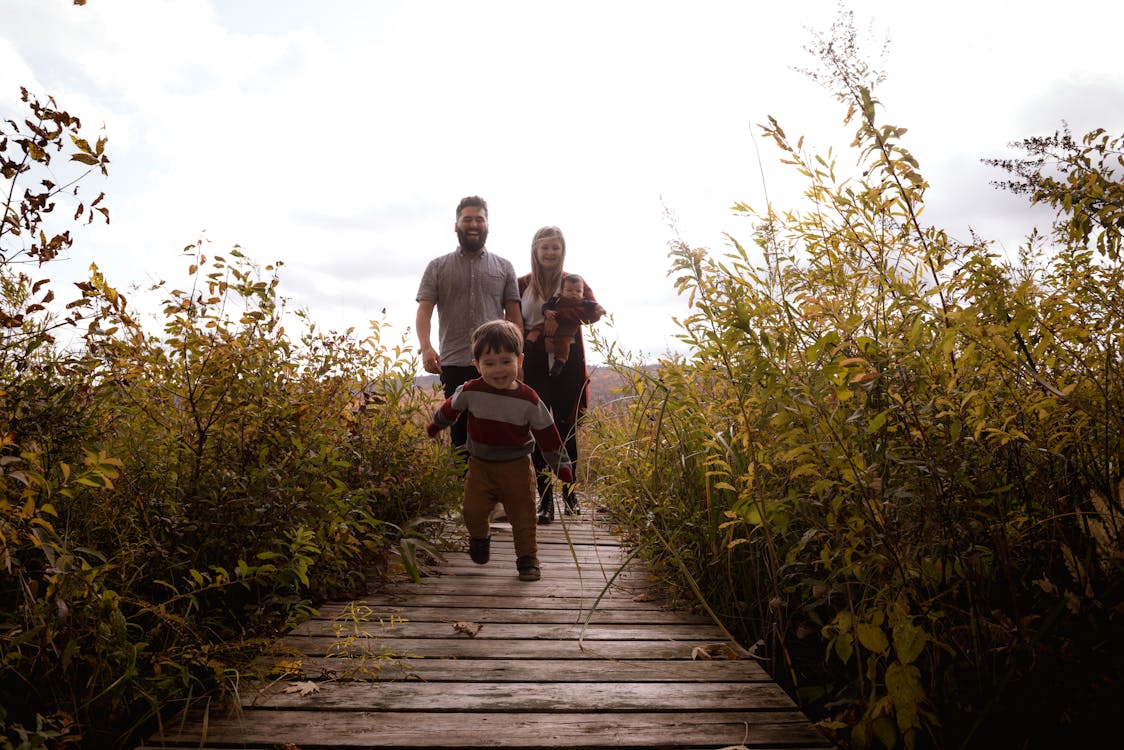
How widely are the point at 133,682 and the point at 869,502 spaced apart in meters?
1.96

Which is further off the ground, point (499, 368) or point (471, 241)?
point (471, 241)

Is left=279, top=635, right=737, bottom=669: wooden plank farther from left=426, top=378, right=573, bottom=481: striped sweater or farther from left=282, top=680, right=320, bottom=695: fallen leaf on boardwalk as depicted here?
left=426, top=378, right=573, bottom=481: striped sweater

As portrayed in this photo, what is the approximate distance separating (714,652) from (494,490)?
6.15ft

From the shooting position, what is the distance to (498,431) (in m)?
4.13

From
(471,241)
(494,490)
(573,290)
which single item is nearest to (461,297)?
(471,241)

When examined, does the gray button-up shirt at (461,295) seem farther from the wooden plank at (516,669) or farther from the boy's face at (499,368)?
the wooden plank at (516,669)

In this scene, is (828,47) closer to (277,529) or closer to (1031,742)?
(1031,742)

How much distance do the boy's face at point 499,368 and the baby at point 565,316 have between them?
136 cm

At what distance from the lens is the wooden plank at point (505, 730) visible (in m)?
1.86

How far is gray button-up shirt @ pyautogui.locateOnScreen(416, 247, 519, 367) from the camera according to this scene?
5184 millimetres

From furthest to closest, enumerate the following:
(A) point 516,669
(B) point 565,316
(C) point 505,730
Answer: (B) point 565,316
(A) point 516,669
(C) point 505,730

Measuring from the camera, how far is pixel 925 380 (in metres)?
1.70

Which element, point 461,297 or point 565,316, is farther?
point 565,316

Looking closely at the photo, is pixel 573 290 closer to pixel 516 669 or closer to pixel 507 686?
pixel 516 669
